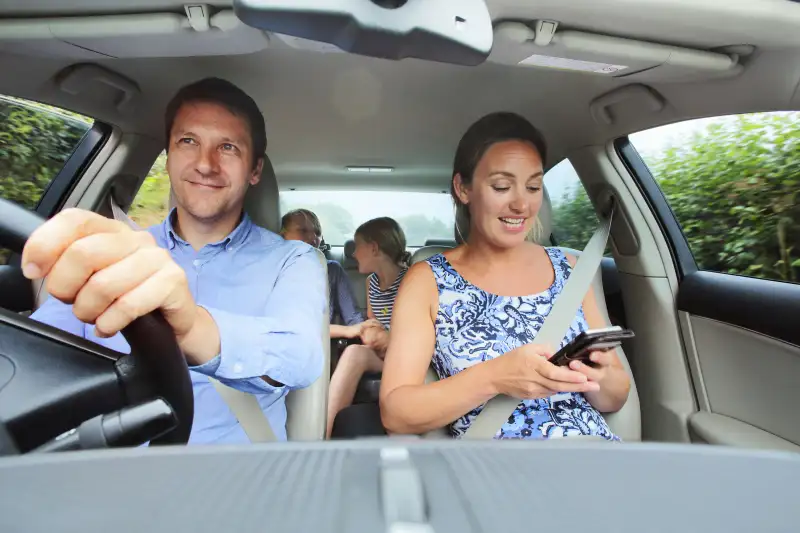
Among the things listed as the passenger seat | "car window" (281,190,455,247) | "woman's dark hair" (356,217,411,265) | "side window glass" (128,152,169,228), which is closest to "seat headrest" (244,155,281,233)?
"side window glass" (128,152,169,228)

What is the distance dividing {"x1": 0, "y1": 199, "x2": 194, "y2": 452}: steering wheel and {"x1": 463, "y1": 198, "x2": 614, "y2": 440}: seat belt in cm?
80

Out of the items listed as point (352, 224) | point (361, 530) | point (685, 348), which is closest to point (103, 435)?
point (361, 530)

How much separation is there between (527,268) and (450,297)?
32 centimetres

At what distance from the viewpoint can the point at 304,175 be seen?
12.8 feet

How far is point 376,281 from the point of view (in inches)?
139

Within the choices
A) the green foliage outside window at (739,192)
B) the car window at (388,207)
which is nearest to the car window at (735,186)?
the green foliage outside window at (739,192)

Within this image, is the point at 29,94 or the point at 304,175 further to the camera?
the point at 304,175

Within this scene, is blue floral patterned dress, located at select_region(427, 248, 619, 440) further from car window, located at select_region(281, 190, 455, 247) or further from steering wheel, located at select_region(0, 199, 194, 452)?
car window, located at select_region(281, 190, 455, 247)

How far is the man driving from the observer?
3.19 ft

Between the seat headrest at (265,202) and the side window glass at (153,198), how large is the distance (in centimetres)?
28

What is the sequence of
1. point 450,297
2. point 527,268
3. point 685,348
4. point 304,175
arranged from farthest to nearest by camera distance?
point 304,175 < point 685,348 < point 527,268 < point 450,297

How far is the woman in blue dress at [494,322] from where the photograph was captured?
5.05 feet

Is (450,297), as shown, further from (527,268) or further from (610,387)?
(610,387)

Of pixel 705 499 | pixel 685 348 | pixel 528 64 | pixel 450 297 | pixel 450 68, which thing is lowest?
pixel 705 499
